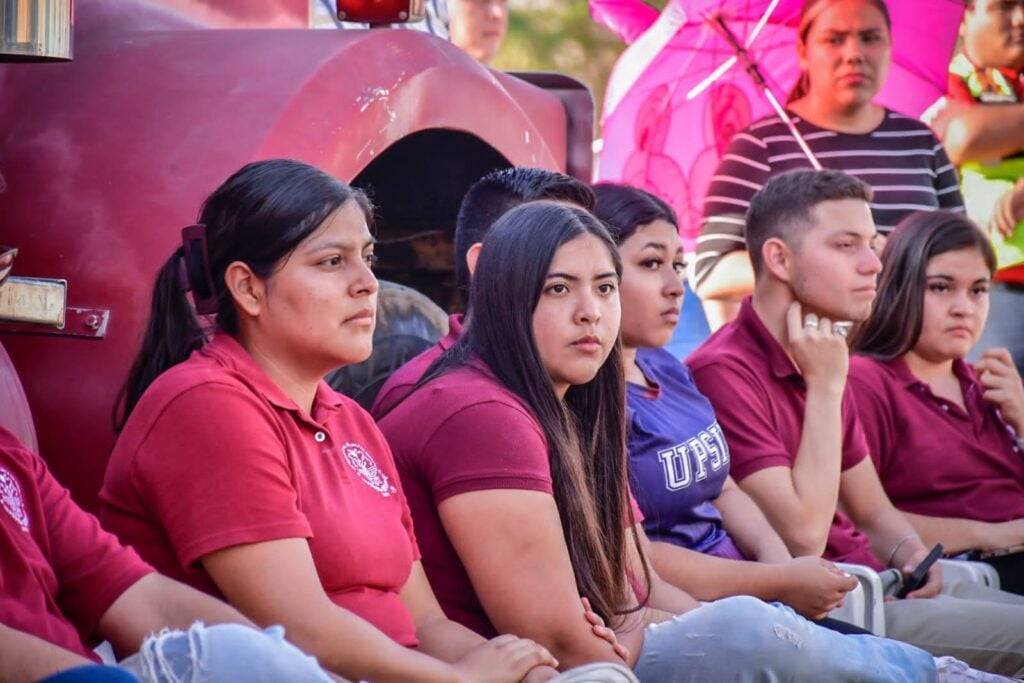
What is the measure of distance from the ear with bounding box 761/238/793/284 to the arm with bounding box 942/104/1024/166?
1.92 meters

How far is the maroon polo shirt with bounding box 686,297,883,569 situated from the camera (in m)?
4.35

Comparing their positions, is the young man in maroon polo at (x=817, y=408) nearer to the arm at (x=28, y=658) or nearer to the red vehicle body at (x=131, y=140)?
the red vehicle body at (x=131, y=140)

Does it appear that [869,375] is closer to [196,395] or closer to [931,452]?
[931,452]

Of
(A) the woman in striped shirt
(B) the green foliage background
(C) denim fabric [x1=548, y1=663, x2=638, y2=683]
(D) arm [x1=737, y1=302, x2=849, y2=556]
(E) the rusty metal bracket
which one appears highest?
(B) the green foliage background

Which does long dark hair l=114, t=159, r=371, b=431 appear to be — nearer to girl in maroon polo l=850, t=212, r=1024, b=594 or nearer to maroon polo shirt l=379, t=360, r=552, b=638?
maroon polo shirt l=379, t=360, r=552, b=638

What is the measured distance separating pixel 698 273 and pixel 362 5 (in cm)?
219

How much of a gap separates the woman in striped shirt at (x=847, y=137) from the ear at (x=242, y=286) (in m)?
2.90

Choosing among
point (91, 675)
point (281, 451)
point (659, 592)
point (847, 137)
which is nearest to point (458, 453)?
point (281, 451)

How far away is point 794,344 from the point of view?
4512 millimetres

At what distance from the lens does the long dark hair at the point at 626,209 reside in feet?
13.6

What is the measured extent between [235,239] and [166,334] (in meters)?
0.22

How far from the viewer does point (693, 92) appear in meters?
6.30

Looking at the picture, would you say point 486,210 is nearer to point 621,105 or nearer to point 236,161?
point 236,161

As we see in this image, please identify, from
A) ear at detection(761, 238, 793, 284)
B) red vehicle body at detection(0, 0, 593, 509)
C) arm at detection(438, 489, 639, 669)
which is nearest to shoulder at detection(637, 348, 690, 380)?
ear at detection(761, 238, 793, 284)
